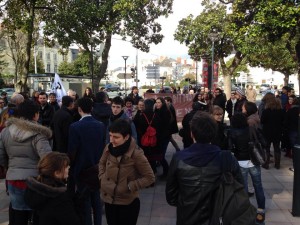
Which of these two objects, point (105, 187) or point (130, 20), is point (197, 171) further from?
point (130, 20)

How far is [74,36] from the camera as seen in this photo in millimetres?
16953

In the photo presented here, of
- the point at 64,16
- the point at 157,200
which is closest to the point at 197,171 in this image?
the point at 157,200

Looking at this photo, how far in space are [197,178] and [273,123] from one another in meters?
5.71

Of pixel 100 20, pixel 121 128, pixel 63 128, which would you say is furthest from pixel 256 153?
pixel 100 20

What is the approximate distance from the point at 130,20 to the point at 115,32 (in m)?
1.07

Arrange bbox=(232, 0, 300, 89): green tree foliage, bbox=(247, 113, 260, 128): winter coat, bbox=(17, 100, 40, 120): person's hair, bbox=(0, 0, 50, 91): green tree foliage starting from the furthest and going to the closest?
→ bbox=(0, 0, 50, 91): green tree foliage, bbox=(232, 0, 300, 89): green tree foliage, bbox=(247, 113, 260, 128): winter coat, bbox=(17, 100, 40, 120): person's hair

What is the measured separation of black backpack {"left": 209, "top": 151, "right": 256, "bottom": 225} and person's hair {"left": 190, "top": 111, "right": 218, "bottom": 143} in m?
0.24

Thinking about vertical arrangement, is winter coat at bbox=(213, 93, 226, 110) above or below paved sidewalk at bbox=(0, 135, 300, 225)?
above

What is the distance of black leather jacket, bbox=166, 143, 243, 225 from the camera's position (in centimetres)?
256

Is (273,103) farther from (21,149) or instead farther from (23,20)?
(23,20)

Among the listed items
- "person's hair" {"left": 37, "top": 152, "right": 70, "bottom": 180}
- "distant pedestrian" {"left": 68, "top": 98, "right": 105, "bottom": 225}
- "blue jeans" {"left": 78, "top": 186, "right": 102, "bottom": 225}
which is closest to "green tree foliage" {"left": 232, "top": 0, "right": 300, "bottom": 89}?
"distant pedestrian" {"left": 68, "top": 98, "right": 105, "bottom": 225}

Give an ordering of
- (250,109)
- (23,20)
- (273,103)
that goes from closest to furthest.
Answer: (250,109)
(273,103)
(23,20)

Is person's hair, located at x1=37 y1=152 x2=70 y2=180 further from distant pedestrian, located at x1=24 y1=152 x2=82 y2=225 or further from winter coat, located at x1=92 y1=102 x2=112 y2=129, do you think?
winter coat, located at x1=92 y1=102 x2=112 y2=129

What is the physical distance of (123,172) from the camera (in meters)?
3.33
